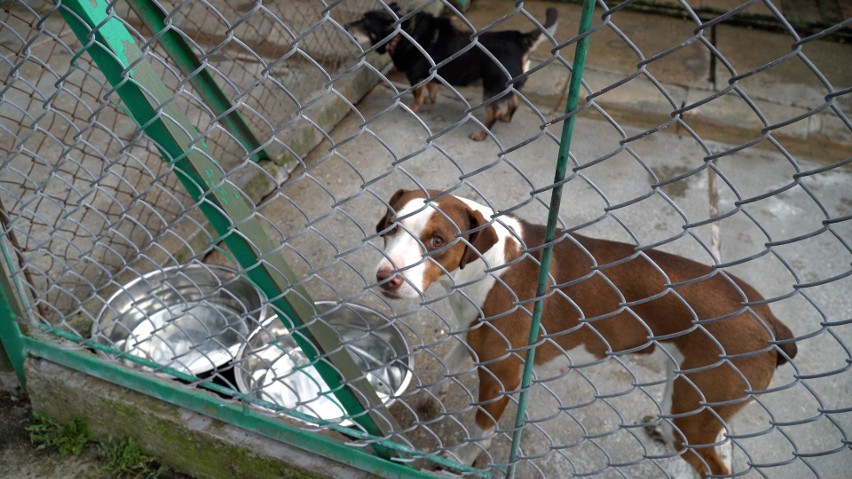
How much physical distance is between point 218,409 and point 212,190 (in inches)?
40.9

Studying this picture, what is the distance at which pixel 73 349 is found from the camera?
2.59 meters

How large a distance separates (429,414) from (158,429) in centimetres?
118

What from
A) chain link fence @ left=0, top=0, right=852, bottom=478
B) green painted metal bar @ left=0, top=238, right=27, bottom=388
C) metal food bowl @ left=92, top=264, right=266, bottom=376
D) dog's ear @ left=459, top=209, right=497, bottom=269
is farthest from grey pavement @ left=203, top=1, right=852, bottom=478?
green painted metal bar @ left=0, top=238, right=27, bottom=388

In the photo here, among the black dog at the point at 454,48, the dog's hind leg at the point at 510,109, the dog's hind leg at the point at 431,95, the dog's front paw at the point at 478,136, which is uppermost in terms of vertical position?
the black dog at the point at 454,48

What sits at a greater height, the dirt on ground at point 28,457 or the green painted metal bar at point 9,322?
the green painted metal bar at point 9,322

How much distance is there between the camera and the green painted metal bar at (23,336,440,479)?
228 cm

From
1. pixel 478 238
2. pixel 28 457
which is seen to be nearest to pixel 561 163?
pixel 478 238

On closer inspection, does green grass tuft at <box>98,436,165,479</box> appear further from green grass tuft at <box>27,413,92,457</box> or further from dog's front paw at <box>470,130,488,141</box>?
dog's front paw at <box>470,130,488,141</box>

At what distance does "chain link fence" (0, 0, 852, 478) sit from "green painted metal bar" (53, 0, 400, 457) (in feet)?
0.14

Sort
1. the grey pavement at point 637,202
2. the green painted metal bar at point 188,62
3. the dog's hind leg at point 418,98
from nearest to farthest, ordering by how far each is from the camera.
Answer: the grey pavement at point 637,202
the green painted metal bar at point 188,62
the dog's hind leg at point 418,98

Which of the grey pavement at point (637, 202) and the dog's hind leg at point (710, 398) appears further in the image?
the grey pavement at point (637, 202)

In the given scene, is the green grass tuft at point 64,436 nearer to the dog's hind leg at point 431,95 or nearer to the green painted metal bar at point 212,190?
the green painted metal bar at point 212,190

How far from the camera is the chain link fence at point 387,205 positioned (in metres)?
2.18

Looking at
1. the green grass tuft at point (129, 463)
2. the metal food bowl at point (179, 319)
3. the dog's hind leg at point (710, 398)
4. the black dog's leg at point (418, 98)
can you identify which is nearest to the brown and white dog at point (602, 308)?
the dog's hind leg at point (710, 398)
